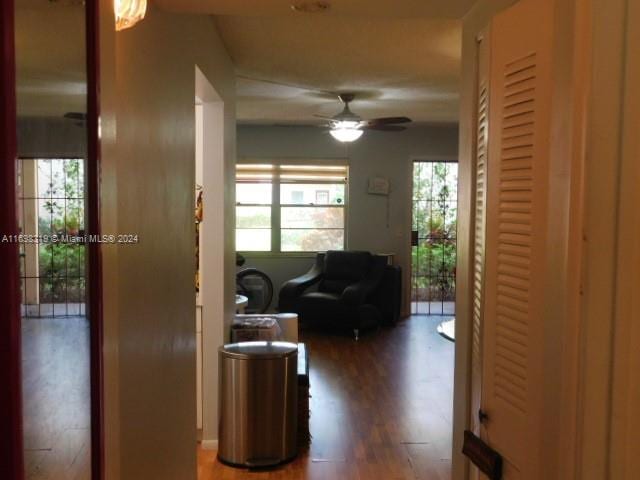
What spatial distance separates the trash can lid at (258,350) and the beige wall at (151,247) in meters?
0.73

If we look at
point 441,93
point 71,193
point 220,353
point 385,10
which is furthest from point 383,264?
point 71,193

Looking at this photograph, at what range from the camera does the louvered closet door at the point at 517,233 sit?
3.77 ft

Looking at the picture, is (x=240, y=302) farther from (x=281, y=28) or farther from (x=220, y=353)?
(x=281, y=28)

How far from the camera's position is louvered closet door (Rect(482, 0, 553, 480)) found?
1.15 m

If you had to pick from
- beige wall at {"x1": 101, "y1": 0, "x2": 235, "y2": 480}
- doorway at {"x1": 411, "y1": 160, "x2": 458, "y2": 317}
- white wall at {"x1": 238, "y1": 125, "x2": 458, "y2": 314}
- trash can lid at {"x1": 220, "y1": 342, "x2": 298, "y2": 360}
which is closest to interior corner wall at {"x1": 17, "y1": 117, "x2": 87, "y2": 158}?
beige wall at {"x1": 101, "y1": 0, "x2": 235, "y2": 480}

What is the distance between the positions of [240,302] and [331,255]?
261 centimetres

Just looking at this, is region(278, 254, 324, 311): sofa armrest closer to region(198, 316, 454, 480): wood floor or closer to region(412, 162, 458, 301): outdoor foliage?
region(198, 316, 454, 480): wood floor

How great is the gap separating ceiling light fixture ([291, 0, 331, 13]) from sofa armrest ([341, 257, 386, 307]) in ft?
15.4

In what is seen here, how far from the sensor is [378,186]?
740cm

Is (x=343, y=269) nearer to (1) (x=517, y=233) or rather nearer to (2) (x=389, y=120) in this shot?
(2) (x=389, y=120)

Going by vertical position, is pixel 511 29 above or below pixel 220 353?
above

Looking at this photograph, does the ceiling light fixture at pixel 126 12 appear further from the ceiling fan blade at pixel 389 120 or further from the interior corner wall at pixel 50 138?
the ceiling fan blade at pixel 389 120

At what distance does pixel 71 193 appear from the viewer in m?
0.92

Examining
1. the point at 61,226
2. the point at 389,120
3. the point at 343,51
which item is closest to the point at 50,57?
the point at 61,226
